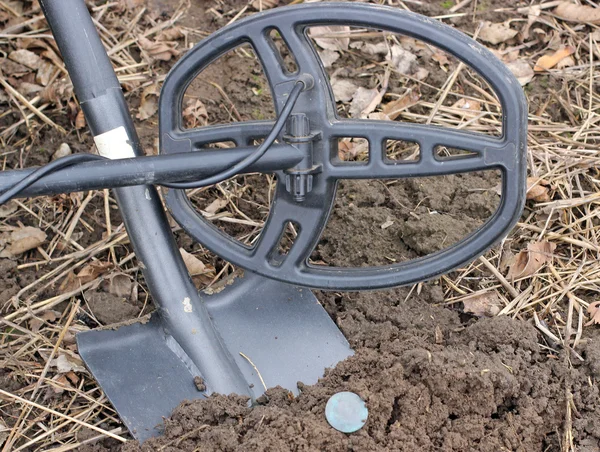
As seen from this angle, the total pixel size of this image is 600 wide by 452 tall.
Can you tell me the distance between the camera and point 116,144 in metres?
1.53

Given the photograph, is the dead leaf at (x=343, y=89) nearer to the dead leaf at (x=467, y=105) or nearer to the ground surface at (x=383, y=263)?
the ground surface at (x=383, y=263)

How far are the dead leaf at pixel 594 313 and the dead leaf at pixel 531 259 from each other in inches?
6.4

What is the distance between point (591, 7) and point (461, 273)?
3.86 ft

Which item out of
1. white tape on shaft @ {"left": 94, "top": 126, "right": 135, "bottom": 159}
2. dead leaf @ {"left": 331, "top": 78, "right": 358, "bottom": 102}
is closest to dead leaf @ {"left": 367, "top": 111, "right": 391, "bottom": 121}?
dead leaf @ {"left": 331, "top": 78, "right": 358, "bottom": 102}

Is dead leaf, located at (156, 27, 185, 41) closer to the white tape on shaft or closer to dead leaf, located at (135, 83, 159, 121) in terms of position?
dead leaf, located at (135, 83, 159, 121)

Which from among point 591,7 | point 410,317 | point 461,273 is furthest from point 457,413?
point 591,7

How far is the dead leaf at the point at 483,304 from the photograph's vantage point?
1.63 meters

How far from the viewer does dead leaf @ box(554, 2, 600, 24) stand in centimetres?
220

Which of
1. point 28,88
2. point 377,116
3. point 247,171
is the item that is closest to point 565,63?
point 377,116

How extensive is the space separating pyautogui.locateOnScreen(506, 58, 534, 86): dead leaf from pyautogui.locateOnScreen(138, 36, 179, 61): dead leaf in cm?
112

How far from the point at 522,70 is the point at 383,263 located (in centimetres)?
90

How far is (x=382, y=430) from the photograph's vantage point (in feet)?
4.33

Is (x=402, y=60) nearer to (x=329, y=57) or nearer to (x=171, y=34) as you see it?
(x=329, y=57)

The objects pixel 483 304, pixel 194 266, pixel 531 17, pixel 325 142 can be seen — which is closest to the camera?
pixel 325 142
